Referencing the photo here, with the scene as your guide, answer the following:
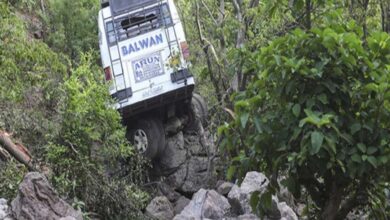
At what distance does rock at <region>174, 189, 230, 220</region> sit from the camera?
7.73 metres

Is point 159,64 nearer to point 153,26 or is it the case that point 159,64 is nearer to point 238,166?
point 153,26

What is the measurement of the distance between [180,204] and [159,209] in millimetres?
1016

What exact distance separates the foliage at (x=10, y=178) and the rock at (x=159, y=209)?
2001 millimetres

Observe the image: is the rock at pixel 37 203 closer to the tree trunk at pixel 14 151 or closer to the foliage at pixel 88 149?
the foliage at pixel 88 149

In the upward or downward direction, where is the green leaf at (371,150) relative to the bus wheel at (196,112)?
downward

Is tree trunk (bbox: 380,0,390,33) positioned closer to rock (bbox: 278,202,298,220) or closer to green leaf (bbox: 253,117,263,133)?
rock (bbox: 278,202,298,220)

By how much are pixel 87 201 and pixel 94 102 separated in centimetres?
140

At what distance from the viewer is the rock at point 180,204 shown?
33.9ft

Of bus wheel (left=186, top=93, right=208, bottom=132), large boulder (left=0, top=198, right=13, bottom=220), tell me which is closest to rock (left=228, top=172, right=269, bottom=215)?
large boulder (left=0, top=198, right=13, bottom=220)

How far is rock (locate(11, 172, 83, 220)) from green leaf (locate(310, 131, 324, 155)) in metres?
3.62

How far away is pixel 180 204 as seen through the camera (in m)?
10.7

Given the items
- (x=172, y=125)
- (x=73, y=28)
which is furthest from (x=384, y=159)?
(x=73, y=28)

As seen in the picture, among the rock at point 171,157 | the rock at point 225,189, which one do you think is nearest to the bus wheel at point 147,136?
the rock at point 171,157

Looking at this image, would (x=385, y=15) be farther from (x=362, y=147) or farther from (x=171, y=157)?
(x=362, y=147)
